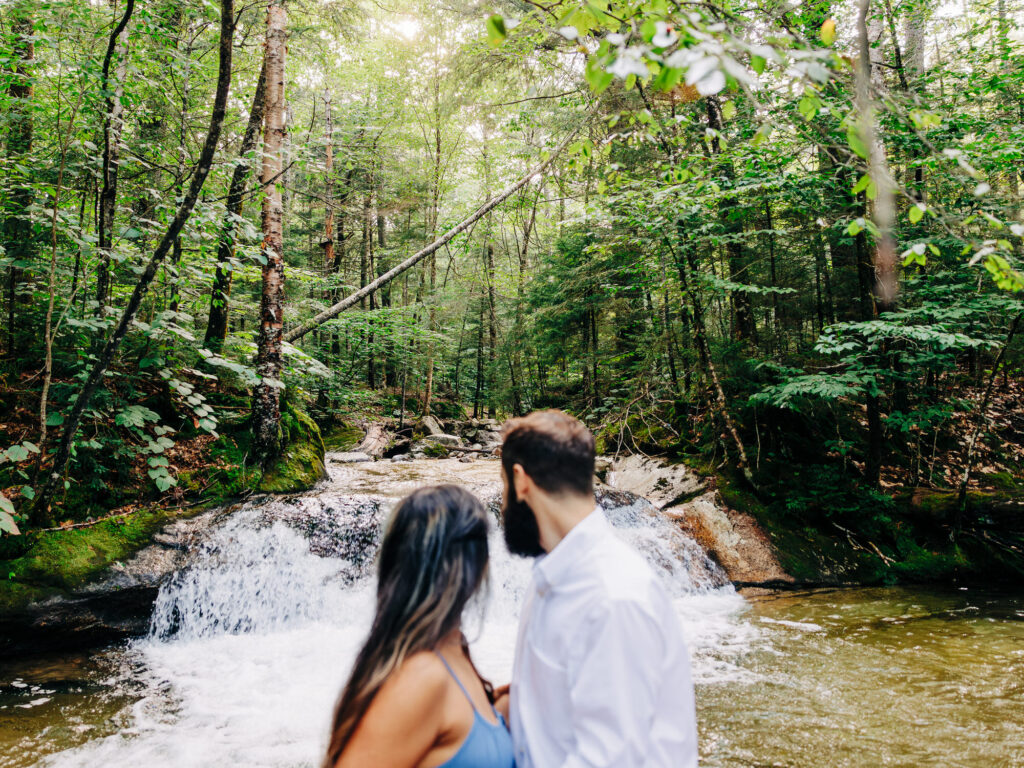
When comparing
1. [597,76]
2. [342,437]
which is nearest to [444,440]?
[342,437]

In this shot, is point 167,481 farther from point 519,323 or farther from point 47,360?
point 519,323

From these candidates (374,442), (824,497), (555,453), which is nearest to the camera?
(555,453)

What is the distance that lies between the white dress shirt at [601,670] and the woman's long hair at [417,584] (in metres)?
Answer: 0.24

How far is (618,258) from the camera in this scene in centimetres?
1205

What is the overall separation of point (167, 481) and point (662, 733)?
5.98 metres

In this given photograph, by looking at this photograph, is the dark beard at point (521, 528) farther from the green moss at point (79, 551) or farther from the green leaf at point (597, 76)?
the green moss at point (79, 551)

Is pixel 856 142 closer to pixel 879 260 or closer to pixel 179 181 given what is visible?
pixel 179 181

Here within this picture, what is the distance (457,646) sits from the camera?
1569mm

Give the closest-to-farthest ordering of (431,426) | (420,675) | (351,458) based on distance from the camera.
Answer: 1. (420,675)
2. (351,458)
3. (431,426)

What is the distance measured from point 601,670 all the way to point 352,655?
5.67 metres

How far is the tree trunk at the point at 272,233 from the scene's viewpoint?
7242 mm

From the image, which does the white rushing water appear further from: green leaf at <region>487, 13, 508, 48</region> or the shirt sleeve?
green leaf at <region>487, 13, 508, 48</region>

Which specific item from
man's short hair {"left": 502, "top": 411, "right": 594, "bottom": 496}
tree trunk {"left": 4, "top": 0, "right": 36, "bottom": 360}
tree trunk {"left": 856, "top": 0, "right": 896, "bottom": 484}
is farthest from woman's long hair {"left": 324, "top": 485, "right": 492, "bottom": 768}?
tree trunk {"left": 4, "top": 0, "right": 36, "bottom": 360}

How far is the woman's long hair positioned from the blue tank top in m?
0.12
